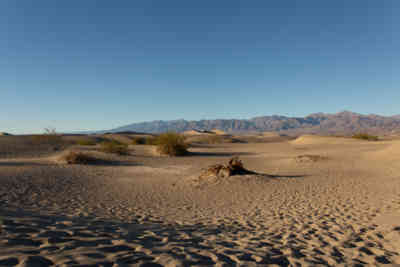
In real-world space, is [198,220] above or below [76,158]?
below

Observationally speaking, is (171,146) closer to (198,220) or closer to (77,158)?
(77,158)

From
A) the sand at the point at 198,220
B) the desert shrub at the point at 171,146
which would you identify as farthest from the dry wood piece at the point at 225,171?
the desert shrub at the point at 171,146

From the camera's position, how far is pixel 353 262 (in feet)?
11.6

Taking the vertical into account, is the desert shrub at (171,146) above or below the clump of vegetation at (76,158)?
above

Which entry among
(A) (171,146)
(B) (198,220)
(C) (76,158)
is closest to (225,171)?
(B) (198,220)

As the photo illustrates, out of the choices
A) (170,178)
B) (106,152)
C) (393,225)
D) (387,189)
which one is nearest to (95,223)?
(393,225)

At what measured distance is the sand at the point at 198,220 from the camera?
11.0 feet

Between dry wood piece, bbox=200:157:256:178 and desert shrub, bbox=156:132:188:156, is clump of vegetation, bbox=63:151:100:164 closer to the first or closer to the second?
desert shrub, bbox=156:132:188:156

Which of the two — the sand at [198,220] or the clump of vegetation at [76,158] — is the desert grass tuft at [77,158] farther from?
the sand at [198,220]

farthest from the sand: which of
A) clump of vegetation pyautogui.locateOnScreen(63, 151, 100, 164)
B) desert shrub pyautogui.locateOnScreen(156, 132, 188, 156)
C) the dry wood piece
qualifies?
desert shrub pyautogui.locateOnScreen(156, 132, 188, 156)

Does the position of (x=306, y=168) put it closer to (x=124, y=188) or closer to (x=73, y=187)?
(x=124, y=188)

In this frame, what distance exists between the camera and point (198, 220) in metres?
6.00

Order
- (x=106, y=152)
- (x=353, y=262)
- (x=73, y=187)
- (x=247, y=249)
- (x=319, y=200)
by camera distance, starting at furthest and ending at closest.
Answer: (x=106, y=152) → (x=73, y=187) → (x=319, y=200) → (x=247, y=249) → (x=353, y=262)

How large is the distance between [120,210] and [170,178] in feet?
21.3
